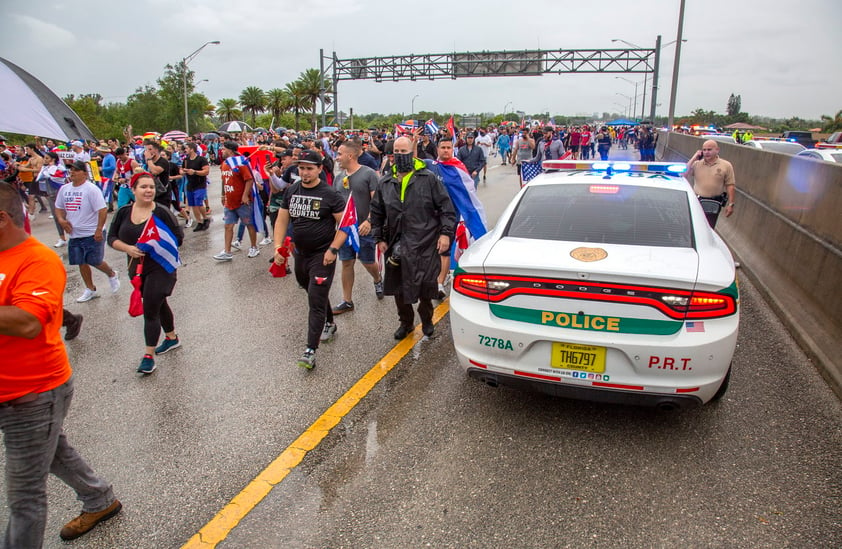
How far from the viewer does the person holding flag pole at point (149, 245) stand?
14.9 ft

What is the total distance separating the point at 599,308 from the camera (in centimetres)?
312

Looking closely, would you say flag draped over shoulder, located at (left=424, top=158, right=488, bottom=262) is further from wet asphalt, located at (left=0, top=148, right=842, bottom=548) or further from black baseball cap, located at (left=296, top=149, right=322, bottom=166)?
black baseball cap, located at (left=296, top=149, right=322, bottom=166)

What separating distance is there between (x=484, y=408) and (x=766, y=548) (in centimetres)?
178

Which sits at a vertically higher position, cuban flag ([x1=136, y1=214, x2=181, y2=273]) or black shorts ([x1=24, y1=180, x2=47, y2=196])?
cuban flag ([x1=136, y1=214, x2=181, y2=273])

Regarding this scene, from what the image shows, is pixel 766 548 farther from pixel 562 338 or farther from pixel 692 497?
pixel 562 338

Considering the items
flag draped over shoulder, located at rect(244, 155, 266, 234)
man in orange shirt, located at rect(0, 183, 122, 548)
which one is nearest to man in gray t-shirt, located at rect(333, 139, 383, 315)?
flag draped over shoulder, located at rect(244, 155, 266, 234)

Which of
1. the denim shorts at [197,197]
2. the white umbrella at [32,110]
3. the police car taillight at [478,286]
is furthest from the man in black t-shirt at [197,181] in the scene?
the police car taillight at [478,286]

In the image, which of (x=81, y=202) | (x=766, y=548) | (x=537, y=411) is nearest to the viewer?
(x=766, y=548)

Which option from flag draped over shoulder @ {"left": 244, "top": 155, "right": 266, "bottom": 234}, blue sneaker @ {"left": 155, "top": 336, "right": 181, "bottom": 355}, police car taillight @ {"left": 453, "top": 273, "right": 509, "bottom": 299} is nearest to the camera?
police car taillight @ {"left": 453, "top": 273, "right": 509, "bottom": 299}

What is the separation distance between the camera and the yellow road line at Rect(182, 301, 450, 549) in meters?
2.76

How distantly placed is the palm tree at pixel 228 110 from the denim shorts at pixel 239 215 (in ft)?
260

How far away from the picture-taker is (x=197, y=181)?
10891 millimetres

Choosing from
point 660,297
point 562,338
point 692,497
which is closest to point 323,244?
point 562,338

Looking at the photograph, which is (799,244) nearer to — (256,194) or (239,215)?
(256,194)
